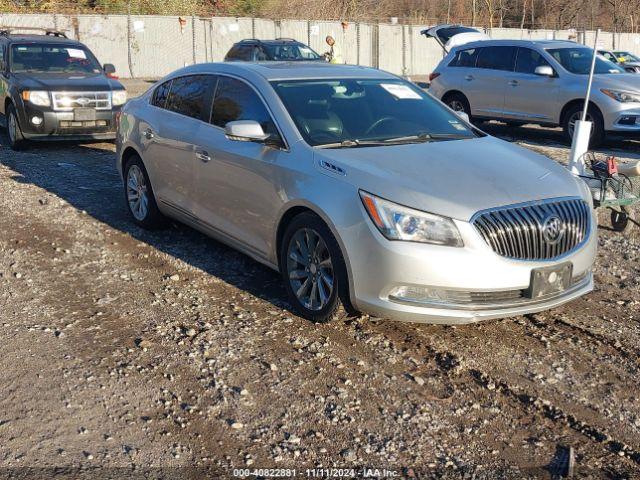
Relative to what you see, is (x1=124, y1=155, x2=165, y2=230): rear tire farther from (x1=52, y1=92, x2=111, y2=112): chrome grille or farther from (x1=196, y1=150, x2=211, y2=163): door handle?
(x1=52, y1=92, x2=111, y2=112): chrome grille

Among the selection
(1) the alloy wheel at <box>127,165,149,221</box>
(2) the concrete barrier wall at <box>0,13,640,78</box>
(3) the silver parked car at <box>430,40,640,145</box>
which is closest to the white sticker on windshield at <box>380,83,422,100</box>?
(1) the alloy wheel at <box>127,165,149,221</box>

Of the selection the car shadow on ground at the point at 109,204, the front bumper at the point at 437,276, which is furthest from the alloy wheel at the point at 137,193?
the front bumper at the point at 437,276

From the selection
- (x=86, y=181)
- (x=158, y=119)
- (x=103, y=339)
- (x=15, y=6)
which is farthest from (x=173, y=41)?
(x=103, y=339)

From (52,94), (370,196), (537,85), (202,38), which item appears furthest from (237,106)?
(202,38)

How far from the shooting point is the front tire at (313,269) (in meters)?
4.82

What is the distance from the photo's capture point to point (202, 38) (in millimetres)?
31750

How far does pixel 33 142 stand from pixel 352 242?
9.55 metres

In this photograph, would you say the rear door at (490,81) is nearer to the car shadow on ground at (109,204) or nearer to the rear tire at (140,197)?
the car shadow on ground at (109,204)

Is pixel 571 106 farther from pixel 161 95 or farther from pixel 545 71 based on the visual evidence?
pixel 161 95

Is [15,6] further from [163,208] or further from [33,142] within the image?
[163,208]

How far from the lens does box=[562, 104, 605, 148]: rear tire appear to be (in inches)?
488

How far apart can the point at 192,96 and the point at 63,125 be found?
19.2 feet

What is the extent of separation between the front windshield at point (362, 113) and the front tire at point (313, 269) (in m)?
0.64

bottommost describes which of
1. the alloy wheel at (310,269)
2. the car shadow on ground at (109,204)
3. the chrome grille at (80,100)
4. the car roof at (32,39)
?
the car shadow on ground at (109,204)
